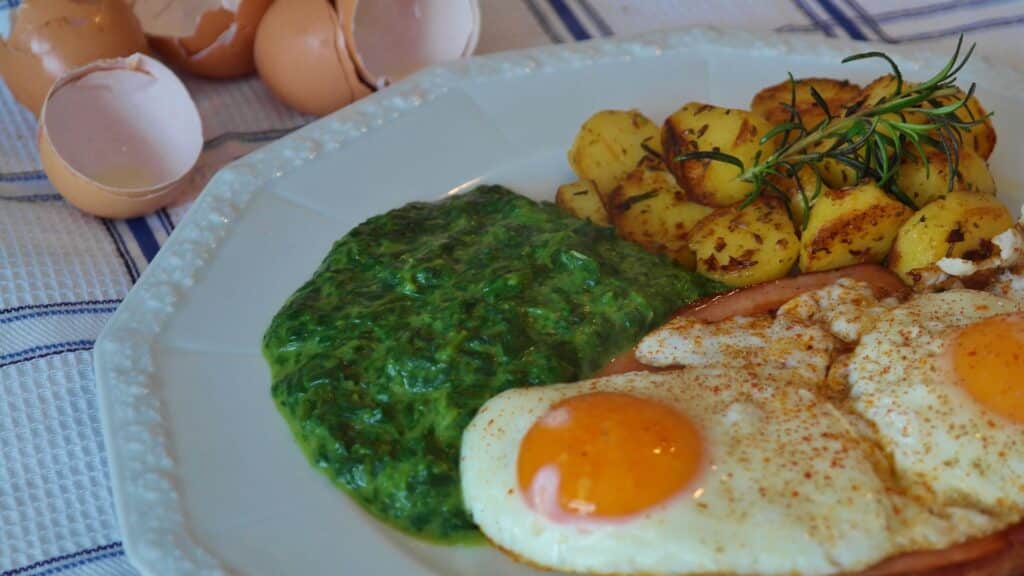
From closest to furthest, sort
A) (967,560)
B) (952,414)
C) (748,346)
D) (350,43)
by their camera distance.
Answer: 1. (967,560)
2. (952,414)
3. (748,346)
4. (350,43)

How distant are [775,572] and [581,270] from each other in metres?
1.10

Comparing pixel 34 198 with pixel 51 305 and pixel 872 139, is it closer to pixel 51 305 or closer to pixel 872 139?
pixel 51 305

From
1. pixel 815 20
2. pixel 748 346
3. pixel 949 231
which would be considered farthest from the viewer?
pixel 815 20

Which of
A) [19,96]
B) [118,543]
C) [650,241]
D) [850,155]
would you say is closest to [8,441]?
[118,543]

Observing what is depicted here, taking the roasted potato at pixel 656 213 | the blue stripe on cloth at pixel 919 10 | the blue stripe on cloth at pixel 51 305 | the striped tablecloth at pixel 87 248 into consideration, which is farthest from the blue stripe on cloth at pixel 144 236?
the blue stripe on cloth at pixel 919 10

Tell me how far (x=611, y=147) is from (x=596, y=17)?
1.43m

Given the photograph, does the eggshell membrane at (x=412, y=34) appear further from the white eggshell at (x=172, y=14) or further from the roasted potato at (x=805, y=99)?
the roasted potato at (x=805, y=99)

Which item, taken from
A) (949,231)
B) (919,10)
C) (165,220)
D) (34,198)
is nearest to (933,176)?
(949,231)

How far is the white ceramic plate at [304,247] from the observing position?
2.58 meters

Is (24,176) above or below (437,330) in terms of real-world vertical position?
below

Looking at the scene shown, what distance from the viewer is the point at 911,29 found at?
455cm

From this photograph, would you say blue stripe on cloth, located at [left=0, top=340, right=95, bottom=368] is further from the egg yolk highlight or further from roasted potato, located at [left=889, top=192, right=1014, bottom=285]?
roasted potato, located at [left=889, top=192, right=1014, bottom=285]

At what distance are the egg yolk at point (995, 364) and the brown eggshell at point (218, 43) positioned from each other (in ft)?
8.91

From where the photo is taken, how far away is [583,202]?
3406mm
